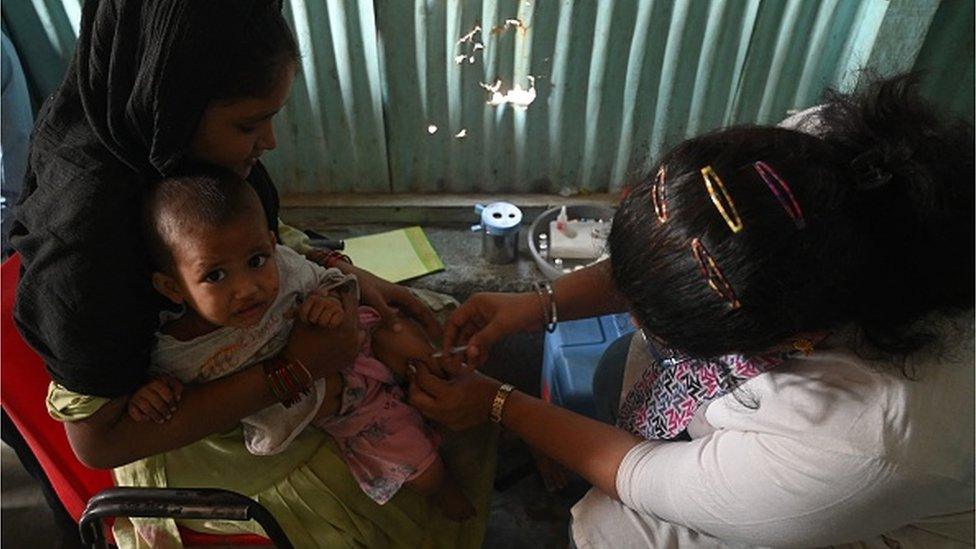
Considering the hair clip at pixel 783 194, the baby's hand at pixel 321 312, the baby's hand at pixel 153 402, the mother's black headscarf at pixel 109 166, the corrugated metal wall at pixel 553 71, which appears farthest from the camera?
the corrugated metal wall at pixel 553 71

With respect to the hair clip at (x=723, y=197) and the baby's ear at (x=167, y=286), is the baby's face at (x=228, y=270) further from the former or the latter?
the hair clip at (x=723, y=197)

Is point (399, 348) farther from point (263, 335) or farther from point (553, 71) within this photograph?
point (553, 71)

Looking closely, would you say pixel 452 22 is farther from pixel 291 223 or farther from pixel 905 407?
pixel 905 407

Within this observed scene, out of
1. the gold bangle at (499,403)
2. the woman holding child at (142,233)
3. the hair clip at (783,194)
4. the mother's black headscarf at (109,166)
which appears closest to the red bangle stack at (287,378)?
the woman holding child at (142,233)

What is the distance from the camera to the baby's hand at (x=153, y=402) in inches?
46.6

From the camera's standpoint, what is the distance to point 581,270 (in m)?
1.66

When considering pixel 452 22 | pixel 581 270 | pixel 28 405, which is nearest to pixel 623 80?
pixel 452 22

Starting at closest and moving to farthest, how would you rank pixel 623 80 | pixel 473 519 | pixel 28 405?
pixel 28 405 < pixel 473 519 < pixel 623 80

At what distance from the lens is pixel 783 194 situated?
0.88 meters

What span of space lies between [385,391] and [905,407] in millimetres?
969

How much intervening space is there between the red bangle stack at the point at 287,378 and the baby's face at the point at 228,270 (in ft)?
0.37

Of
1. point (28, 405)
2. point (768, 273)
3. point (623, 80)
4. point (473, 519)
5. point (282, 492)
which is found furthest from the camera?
point (623, 80)

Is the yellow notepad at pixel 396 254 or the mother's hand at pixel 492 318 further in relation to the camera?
the yellow notepad at pixel 396 254

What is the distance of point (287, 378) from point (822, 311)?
886 mm
